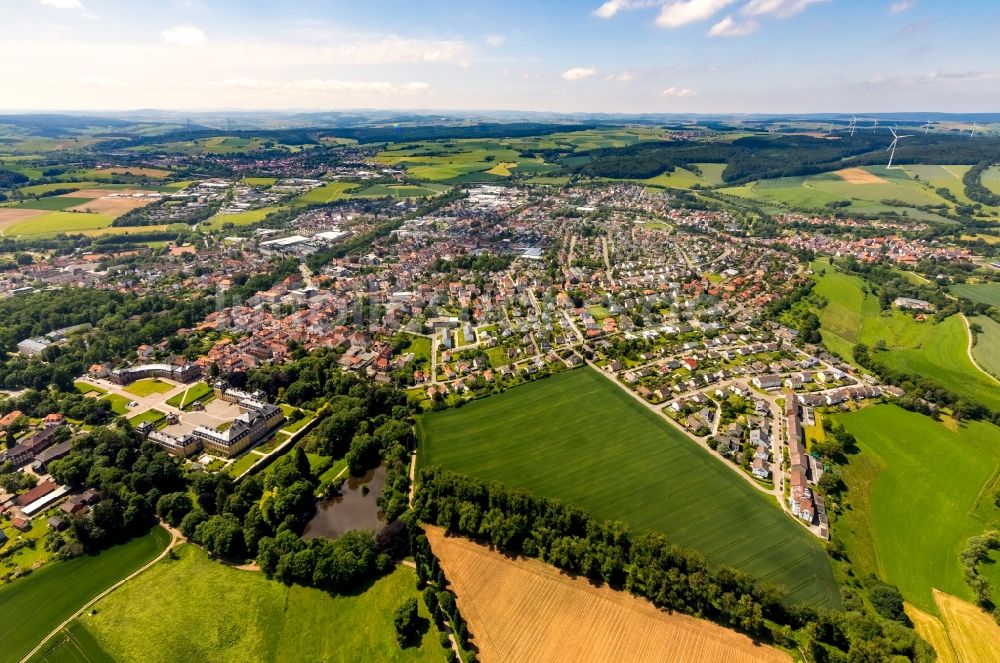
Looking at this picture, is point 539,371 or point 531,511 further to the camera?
point 539,371

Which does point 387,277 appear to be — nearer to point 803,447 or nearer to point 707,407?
point 707,407

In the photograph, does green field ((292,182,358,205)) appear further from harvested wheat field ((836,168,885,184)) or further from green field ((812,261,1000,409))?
harvested wheat field ((836,168,885,184))

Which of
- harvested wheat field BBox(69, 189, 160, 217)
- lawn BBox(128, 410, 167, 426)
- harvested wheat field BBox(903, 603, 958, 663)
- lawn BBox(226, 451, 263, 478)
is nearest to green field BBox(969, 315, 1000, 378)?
harvested wheat field BBox(903, 603, 958, 663)

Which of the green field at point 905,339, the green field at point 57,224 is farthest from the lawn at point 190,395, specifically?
the green field at point 57,224

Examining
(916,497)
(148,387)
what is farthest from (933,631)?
(148,387)

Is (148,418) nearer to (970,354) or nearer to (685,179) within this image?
(970,354)

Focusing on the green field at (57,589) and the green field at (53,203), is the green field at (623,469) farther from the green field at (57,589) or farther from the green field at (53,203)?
the green field at (53,203)

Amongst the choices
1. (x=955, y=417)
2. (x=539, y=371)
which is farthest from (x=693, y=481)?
→ (x=955, y=417)
